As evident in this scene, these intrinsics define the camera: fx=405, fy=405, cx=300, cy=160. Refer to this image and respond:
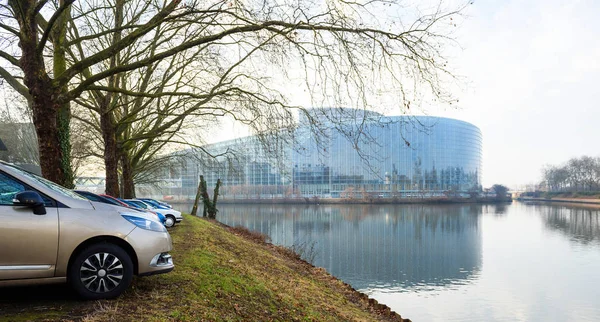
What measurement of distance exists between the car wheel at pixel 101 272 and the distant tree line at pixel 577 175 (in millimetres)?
130542

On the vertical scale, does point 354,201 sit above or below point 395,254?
below

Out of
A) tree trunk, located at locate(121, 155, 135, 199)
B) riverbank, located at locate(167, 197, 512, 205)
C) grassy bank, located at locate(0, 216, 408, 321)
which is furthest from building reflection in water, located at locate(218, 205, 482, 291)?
riverbank, located at locate(167, 197, 512, 205)

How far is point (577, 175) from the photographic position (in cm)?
11800

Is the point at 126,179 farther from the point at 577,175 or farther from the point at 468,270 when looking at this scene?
the point at 577,175

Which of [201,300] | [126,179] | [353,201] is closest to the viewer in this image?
[201,300]

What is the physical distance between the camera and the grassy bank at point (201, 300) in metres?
4.69

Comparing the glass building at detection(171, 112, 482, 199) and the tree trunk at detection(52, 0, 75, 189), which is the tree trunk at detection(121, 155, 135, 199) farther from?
the glass building at detection(171, 112, 482, 199)

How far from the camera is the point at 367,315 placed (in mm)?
10188

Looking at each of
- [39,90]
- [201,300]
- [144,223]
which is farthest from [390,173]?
[144,223]

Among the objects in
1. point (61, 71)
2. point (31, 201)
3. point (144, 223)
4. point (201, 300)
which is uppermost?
point (61, 71)

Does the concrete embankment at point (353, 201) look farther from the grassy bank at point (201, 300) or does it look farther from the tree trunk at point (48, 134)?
the tree trunk at point (48, 134)

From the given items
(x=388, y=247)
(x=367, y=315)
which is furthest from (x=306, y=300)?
(x=388, y=247)

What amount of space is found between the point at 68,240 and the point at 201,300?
219 cm

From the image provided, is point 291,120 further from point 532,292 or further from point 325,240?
point 325,240
